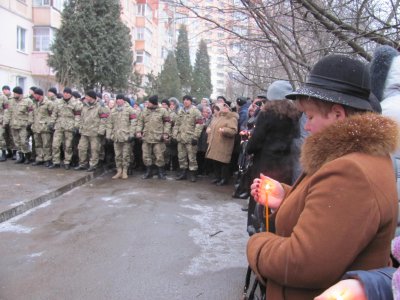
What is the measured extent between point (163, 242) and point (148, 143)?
5168 mm

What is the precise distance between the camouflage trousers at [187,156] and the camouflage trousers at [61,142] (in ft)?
9.57

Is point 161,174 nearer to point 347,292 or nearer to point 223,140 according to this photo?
point 223,140

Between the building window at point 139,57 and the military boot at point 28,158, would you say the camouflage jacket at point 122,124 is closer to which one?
the military boot at point 28,158

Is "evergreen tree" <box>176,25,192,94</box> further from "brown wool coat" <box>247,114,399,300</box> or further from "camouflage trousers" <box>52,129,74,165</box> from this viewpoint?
"brown wool coat" <box>247,114,399,300</box>

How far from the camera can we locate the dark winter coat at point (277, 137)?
4.70m

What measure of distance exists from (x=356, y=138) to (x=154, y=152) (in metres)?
9.34

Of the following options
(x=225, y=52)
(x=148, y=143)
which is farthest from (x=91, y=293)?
(x=148, y=143)

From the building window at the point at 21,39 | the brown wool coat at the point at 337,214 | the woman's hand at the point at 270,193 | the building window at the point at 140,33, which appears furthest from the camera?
the building window at the point at 140,33

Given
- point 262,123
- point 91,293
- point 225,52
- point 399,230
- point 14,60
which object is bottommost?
point 91,293

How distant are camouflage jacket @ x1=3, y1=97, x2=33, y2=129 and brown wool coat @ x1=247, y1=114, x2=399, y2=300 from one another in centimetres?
1103

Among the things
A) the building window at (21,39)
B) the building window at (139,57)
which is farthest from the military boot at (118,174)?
the building window at (139,57)

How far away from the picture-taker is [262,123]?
15.9ft

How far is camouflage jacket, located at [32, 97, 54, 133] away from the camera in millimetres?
11070

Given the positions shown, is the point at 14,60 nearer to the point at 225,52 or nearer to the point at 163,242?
the point at 225,52
